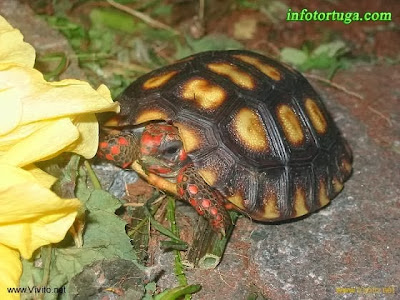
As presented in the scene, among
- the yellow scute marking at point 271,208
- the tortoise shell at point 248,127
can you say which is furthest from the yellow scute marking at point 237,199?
the yellow scute marking at point 271,208

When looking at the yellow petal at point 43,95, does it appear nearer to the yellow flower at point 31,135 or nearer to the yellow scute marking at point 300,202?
the yellow flower at point 31,135

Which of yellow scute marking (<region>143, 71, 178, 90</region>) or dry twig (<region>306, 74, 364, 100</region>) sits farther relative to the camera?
dry twig (<region>306, 74, 364, 100</region>)

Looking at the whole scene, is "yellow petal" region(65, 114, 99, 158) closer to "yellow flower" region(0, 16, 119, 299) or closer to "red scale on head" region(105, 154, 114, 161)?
"yellow flower" region(0, 16, 119, 299)

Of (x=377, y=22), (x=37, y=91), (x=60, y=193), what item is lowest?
(x=377, y=22)

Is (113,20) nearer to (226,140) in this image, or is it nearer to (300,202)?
(226,140)

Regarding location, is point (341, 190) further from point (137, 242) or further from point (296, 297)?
point (137, 242)

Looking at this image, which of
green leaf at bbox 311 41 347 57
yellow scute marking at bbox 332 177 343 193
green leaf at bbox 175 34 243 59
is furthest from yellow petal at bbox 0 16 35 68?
green leaf at bbox 311 41 347 57

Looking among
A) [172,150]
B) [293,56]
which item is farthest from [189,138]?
[293,56]

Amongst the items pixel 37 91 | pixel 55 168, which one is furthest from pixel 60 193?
pixel 37 91
